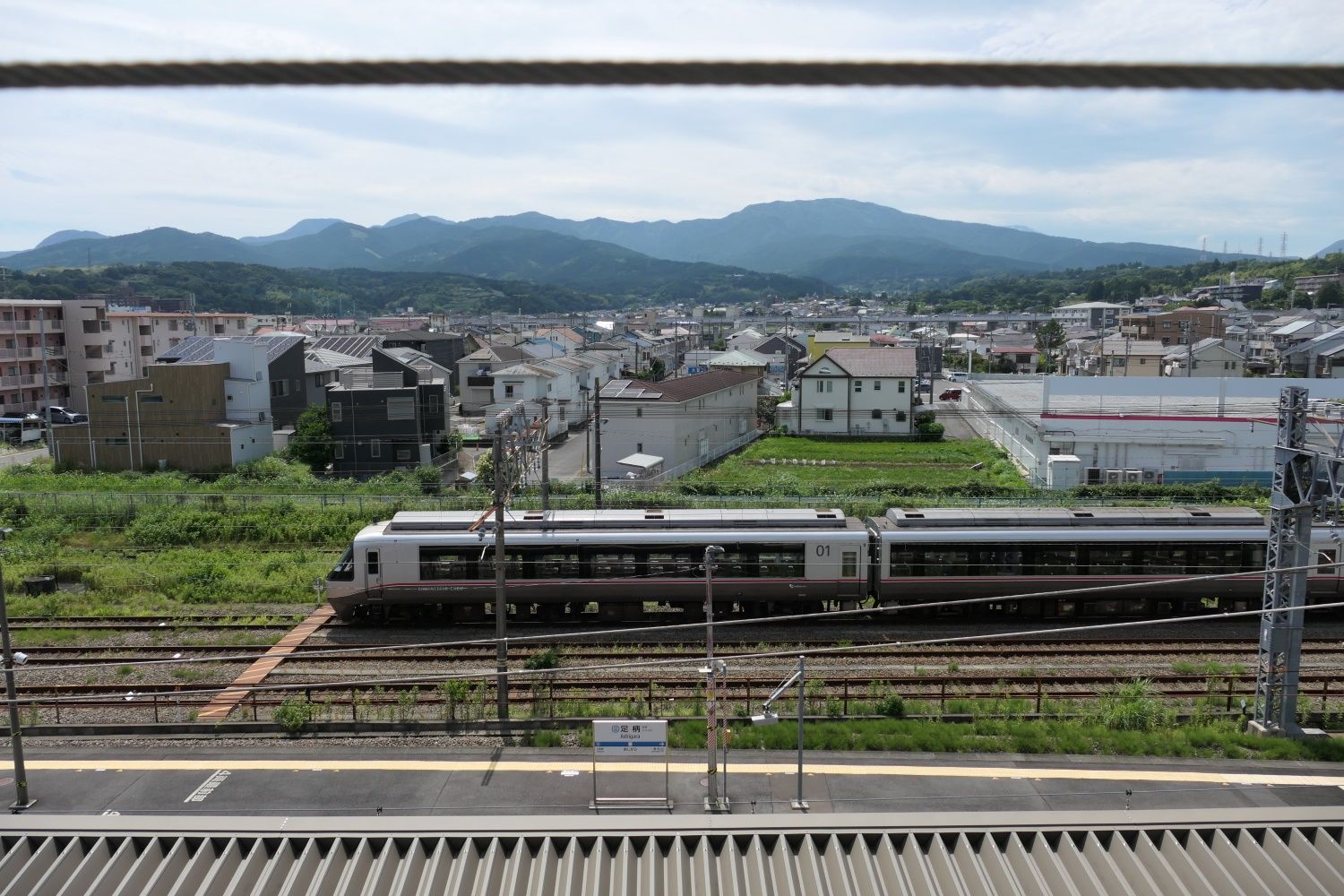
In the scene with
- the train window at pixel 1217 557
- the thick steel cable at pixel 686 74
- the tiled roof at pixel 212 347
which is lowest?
the train window at pixel 1217 557

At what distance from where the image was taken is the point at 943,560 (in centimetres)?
1377

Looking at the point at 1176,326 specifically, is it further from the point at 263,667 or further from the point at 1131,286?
the point at 1131,286

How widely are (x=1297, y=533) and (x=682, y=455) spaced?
17986mm

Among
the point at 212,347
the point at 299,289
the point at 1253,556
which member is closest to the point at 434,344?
the point at 212,347

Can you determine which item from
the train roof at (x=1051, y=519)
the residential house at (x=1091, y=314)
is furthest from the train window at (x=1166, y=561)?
the residential house at (x=1091, y=314)

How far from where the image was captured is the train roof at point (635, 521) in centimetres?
1385

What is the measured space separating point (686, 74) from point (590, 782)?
880cm

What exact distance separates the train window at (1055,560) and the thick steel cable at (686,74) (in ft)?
44.6

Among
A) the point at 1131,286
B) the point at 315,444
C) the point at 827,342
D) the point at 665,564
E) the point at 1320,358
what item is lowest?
the point at 665,564

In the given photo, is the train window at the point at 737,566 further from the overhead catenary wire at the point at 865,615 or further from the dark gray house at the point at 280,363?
the dark gray house at the point at 280,363

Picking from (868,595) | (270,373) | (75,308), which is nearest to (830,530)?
(868,595)

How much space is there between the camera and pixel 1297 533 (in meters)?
9.59

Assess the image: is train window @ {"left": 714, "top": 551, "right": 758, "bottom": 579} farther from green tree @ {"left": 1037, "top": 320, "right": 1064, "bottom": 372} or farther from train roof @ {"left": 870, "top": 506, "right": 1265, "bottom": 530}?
green tree @ {"left": 1037, "top": 320, "right": 1064, "bottom": 372}

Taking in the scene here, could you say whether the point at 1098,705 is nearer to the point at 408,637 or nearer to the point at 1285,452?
the point at 1285,452
